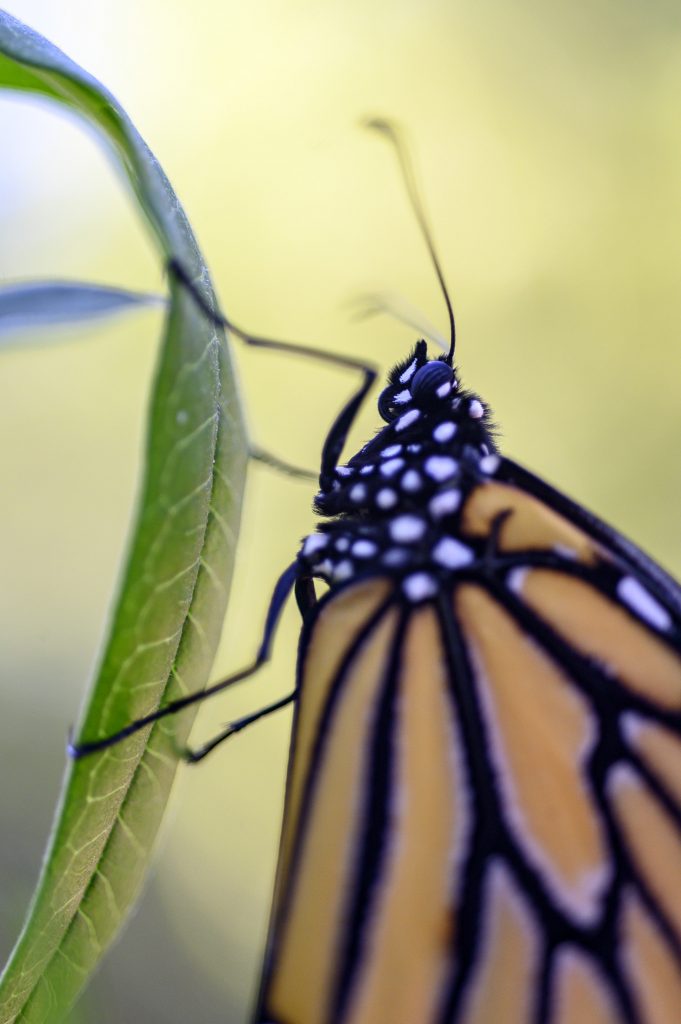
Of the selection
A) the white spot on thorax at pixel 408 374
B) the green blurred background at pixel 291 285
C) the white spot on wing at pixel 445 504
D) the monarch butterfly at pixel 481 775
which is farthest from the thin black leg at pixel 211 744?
the green blurred background at pixel 291 285

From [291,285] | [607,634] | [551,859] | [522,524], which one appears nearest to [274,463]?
[522,524]

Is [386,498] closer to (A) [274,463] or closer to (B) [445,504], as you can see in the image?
(B) [445,504]

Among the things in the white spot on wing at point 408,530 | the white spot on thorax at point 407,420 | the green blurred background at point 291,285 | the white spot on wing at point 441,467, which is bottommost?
the white spot on wing at point 408,530

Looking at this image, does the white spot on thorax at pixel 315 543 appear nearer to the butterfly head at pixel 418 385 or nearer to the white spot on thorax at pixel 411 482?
the white spot on thorax at pixel 411 482

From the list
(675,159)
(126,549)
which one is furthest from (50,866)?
(675,159)

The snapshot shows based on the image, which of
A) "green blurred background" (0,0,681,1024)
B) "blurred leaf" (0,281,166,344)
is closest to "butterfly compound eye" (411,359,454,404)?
"blurred leaf" (0,281,166,344)

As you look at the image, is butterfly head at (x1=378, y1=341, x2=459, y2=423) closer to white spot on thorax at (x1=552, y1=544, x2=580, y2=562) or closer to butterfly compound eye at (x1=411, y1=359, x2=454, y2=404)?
butterfly compound eye at (x1=411, y1=359, x2=454, y2=404)

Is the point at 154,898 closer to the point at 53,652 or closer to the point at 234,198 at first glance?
the point at 53,652
